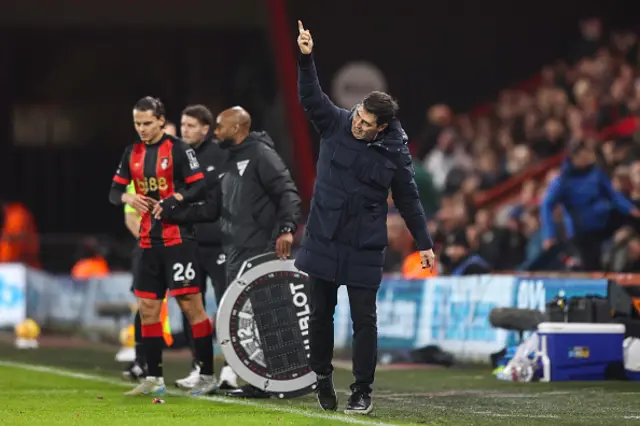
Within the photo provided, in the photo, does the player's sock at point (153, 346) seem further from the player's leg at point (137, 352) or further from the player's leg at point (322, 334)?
the player's leg at point (322, 334)

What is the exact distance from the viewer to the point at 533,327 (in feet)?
41.2

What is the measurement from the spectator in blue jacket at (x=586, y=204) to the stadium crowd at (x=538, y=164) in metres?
0.02

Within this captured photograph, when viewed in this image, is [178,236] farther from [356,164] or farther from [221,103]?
[221,103]

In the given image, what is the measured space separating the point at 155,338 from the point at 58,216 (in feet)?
60.1

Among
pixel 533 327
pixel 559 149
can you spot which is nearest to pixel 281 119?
pixel 559 149

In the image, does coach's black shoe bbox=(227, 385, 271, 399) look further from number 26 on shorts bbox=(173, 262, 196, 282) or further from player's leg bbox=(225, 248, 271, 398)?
number 26 on shorts bbox=(173, 262, 196, 282)

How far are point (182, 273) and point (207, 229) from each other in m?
1.18

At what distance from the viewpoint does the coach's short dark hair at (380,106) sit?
8.59 meters

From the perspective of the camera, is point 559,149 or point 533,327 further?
point 559,149

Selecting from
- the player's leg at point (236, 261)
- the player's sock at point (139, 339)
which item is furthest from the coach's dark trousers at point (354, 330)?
the player's sock at point (139, 339)

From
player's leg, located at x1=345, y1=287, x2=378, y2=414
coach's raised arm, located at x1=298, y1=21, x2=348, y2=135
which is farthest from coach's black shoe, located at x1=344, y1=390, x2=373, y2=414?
coach's raised arm, located at x1=298, y1=21, x2=348, y2=135

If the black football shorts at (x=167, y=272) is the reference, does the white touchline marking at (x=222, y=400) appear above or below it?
below

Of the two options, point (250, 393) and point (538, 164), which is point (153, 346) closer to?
point (250, 393)

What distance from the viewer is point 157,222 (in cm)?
1009
